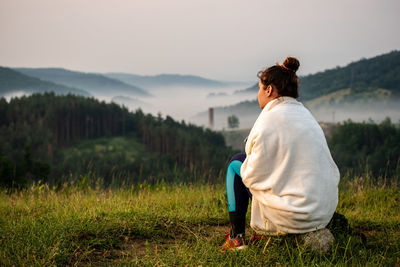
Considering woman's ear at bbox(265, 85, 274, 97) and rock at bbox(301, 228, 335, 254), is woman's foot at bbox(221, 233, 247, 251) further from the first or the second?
woman's ear at bbox(265, 85, 274, 97)

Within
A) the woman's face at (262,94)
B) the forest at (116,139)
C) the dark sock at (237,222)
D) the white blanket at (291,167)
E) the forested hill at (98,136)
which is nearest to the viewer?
the white blanket at (291,167)

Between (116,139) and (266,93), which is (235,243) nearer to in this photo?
(266,93)

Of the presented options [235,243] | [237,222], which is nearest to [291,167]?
[237,222]

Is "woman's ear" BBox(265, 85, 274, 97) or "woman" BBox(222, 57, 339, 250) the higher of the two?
"woman's ear" BBox(265, 85, 274, 97)

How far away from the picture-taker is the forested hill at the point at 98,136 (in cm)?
8838

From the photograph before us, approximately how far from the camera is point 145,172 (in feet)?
278

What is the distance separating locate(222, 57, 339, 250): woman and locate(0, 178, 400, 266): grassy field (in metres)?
0.31

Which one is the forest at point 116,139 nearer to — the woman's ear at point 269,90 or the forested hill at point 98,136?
the forested hill at point 98,136

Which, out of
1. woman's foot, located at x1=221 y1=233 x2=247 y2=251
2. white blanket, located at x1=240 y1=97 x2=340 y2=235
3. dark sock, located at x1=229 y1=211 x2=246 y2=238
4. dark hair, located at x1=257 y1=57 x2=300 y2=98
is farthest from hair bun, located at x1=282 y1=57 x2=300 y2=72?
woman's foot, located at x1=221 y1=233 x2=247 y2=251

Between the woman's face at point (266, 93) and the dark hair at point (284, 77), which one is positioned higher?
the dark hair at point (284, 77)

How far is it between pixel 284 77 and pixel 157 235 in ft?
6.82

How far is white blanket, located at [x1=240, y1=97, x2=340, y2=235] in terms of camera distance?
2891mm

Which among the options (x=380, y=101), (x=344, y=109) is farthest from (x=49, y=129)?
(x=380, y=101)

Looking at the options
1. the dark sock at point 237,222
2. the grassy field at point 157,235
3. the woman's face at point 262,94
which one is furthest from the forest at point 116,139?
the woman's face at point 262,94
